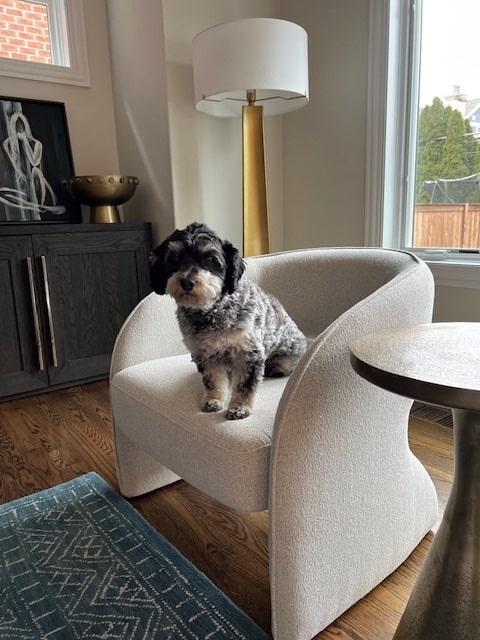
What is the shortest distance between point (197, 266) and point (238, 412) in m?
0.39

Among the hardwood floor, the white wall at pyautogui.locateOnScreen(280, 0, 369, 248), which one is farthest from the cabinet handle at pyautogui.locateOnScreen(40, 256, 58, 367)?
the white wall at pyautogui.locateOnScreen(280, 0, 369, 248)

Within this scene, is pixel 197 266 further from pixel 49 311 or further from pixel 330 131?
pixel 330 131

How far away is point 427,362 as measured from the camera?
2.37 ft

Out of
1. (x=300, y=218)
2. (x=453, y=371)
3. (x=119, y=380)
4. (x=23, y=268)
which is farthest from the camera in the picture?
(x=300, y=218)

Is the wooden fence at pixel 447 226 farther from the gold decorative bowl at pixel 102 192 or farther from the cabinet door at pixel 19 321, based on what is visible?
the cabinet door at pixel 19 321

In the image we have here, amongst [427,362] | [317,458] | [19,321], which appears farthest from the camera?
[19,321]

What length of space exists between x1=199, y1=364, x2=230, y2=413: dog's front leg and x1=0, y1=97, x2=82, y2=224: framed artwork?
203 cm

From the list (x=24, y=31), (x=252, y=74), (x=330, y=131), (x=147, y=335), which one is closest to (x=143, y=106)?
(x=24, y=31)

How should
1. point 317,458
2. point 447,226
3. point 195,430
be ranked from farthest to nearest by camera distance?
point 447,226 → point 195,430 → point 317,458

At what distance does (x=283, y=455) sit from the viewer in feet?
2.97

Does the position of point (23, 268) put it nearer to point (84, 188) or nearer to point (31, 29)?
point (84, 188)

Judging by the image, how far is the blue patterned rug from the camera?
42.3 inches

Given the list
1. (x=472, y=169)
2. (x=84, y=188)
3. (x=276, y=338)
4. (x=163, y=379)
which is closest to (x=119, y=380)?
Result: (x=163, y=379)

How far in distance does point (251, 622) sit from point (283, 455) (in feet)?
1.58
